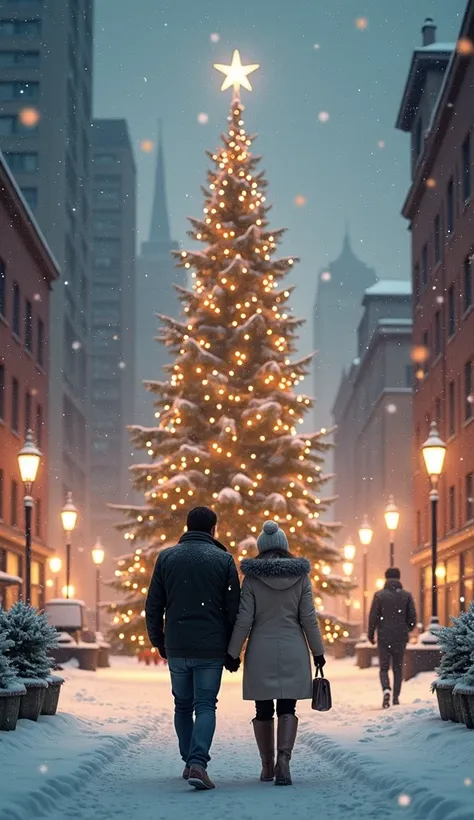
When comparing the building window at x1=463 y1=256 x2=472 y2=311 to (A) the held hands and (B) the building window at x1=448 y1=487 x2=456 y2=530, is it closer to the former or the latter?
(B) the building window at x1=448 y1=487 x2=456 y2=530

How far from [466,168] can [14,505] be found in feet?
59.3

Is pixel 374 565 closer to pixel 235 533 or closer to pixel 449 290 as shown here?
pixel 449 290

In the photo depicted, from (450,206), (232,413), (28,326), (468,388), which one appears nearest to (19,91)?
(28,326)

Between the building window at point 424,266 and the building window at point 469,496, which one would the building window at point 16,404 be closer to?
the building window at point 424,266

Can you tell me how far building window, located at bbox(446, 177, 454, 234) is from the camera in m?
43.9

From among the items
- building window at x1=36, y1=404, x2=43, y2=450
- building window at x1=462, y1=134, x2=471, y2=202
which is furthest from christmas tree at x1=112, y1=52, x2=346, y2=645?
building window at x1=36, y1=404, x2=43, y2=450

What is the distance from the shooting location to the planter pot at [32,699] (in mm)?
14422

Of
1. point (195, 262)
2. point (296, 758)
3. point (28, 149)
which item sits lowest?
point (296, 758)

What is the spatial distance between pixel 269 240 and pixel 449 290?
37.5 feet

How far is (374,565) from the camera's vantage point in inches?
3243

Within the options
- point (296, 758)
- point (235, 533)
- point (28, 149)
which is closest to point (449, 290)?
point (235, 533)

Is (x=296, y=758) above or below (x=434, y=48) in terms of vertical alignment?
below

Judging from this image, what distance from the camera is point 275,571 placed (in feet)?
34.4

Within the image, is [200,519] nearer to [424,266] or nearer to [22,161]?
[424,266]
